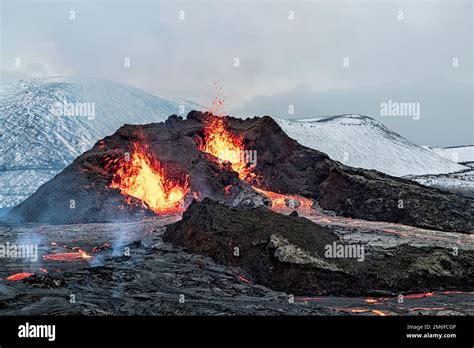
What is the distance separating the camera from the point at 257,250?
1877cm

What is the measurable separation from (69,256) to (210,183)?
1990cm

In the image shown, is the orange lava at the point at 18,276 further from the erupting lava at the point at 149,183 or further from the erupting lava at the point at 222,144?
the erupting lava at the point at 222,144

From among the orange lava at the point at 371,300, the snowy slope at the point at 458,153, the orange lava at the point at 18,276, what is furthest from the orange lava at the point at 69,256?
the snowy slope at the point at 458,153

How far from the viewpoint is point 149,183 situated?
131ft

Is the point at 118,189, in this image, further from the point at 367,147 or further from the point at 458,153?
the point at 458,153

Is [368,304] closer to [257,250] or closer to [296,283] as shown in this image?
[296,283]

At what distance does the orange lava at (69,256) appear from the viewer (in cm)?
1927

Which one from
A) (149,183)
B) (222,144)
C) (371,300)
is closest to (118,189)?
(149,183)

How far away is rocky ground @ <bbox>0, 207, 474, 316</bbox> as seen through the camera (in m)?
12.4

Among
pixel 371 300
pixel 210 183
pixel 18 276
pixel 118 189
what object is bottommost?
pixel 371 300
